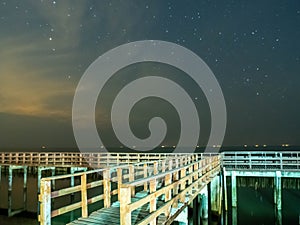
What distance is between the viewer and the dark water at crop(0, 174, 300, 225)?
1700 cm

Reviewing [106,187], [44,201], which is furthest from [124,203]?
[106,187]

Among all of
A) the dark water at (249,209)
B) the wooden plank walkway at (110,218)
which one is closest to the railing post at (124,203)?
the wooden plank walkway at (110,218)

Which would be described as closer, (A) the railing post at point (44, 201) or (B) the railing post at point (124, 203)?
(B) the railing post at point (124, 203)

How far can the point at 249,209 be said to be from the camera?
2017 cm

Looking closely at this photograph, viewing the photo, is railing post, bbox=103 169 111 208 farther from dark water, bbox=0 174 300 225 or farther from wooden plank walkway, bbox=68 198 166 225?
dark water, bbox=0 174 300 225

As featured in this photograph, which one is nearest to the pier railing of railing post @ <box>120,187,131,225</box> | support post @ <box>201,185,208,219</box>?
support post @ <box>201,185,208,219</box>

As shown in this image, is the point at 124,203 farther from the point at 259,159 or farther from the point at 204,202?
the point at 259,159

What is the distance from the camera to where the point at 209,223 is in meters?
16.2

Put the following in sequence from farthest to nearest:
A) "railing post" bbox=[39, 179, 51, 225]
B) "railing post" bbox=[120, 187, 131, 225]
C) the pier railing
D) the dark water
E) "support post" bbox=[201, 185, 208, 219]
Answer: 1. the pier railing
2. the dark water
3. "support post" bbox=[201, 185, 208, 219]
4. "railing post" bbox=[39, 179, 51, 225]
5. "railing post" bbox=[120, 187, 131, 225]

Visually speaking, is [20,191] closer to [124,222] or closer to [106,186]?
[106,186]

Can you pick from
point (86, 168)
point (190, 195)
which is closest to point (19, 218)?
point (86, 168)

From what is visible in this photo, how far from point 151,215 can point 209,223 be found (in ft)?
35.2

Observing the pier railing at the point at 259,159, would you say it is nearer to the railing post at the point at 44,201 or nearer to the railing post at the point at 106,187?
the railing post at the point at 106,187

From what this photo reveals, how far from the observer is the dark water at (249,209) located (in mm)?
17000
